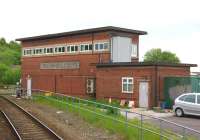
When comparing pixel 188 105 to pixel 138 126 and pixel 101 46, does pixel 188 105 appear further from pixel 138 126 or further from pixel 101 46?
pixel 101 46

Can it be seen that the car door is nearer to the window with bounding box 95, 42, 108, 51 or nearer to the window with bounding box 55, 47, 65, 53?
the window with bounding box 95, 42, 108, 51

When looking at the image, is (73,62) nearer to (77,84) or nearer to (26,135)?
(77,84)

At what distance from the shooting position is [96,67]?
1650 inches

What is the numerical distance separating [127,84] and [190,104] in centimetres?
1023

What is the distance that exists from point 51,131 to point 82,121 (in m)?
4.74

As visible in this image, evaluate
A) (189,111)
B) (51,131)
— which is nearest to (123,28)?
(189,111)

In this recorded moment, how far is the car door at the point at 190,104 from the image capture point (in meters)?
27.9

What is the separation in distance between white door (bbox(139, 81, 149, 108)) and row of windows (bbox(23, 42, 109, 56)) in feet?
30.3

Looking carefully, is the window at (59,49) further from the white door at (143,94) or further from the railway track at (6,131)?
the railway track at (6,131)

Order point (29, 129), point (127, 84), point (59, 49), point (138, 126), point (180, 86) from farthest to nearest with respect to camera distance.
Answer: point (59, 49)
point (127, 84)
point (180, 86)
point (29, 129)
point (138, 126)

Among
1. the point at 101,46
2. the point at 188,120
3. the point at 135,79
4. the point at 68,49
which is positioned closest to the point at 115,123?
the point at 188,120

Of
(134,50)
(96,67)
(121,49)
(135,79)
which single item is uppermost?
(134,50)

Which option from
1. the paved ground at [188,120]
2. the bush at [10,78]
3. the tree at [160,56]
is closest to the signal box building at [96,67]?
the paved ground at [188,120]

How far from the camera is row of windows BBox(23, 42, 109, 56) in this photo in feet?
148
